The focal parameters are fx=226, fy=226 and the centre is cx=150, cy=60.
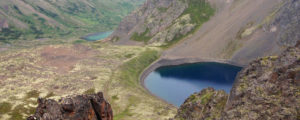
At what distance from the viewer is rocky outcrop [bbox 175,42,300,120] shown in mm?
27697

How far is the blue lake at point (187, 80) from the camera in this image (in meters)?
144

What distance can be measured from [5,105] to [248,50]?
566 ft

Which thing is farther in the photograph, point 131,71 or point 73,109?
point 131,71

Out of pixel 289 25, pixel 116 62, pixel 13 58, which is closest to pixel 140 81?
pixel 116 62

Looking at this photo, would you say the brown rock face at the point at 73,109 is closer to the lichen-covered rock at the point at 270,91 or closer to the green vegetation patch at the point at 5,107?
the lichen-covered rock at the point at 270,91

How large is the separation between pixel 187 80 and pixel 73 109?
133773mm

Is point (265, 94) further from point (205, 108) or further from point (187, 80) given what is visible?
point (187, 80)

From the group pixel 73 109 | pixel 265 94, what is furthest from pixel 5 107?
pixel 265 94

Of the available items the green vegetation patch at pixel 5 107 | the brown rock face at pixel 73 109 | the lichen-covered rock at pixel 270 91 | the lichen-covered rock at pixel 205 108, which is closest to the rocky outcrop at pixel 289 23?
the lichen-covered rock at pixel 205 108

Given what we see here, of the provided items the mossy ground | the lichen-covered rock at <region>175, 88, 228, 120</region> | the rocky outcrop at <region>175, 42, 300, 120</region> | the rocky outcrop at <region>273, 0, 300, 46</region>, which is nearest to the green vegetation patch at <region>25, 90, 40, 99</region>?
the mossy ground

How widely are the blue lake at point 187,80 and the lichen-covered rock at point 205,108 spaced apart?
8348cm

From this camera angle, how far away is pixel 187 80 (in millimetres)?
167375

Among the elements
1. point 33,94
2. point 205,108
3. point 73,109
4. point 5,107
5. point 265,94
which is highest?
point 265,94

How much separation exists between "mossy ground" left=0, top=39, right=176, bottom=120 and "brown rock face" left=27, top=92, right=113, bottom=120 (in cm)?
5050
